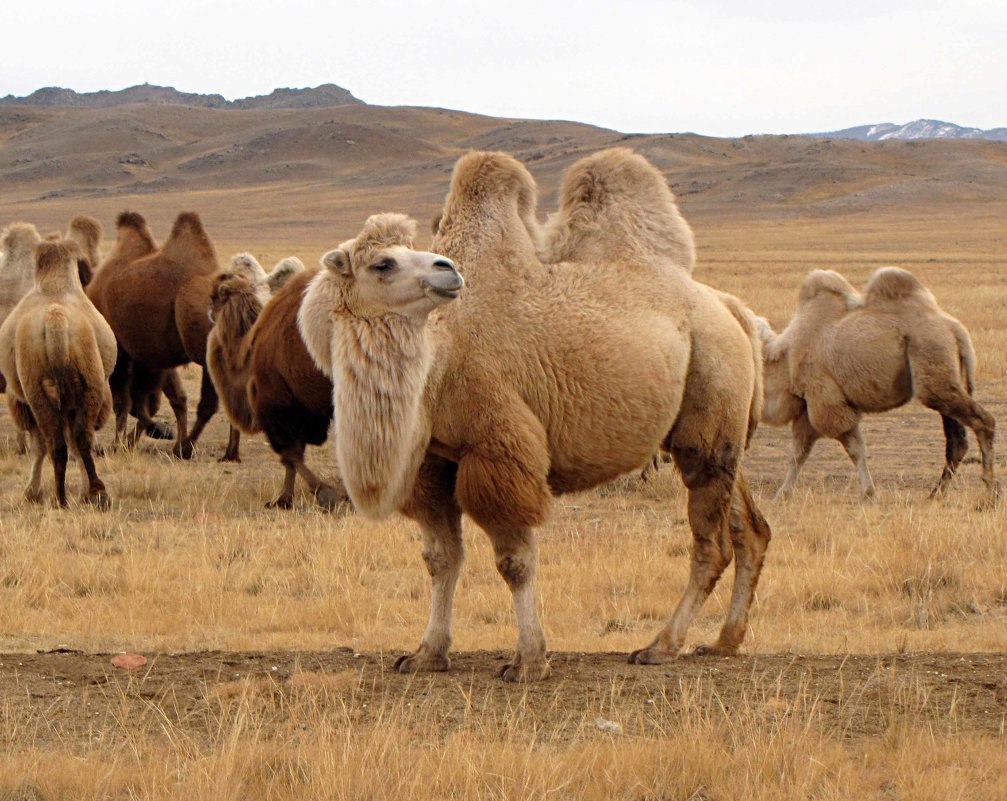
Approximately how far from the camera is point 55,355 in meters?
10.1

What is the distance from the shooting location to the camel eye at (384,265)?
5645 mm

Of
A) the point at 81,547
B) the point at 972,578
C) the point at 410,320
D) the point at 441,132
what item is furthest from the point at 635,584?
the point at 441,132

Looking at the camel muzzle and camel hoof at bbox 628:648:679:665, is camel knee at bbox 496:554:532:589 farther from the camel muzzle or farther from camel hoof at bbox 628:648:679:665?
the camel muzzle

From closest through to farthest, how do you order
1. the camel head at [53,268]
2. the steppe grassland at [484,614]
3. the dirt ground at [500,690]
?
the steppe grassland at [484,614], the dirt ground at [500,690], the camel head at [53,268]

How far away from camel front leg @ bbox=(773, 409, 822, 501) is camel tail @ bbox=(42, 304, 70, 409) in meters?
5.52

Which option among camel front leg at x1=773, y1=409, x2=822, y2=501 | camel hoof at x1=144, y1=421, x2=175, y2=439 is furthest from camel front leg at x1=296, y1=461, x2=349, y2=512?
camel hoof at x1=144, y1=421, x2=175, y2=439

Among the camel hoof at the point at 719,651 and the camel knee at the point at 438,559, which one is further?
the camel hoof at the point at 719,651

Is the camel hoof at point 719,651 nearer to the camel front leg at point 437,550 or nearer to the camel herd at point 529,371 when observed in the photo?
the camel herd at point 529,371

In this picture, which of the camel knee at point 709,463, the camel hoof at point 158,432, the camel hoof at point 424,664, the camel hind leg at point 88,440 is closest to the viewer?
the camel hoof at point 424,664

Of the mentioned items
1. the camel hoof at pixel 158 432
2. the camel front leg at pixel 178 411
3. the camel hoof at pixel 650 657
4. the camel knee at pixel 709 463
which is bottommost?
the camel hoof at pixel 158 432

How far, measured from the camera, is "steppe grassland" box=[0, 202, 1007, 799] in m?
4.38

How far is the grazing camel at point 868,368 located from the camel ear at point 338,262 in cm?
Answer: 623

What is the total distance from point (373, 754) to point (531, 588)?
4.76 feet

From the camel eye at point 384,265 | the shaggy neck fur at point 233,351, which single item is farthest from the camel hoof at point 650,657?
the shaggy neck fur at point 233,351
